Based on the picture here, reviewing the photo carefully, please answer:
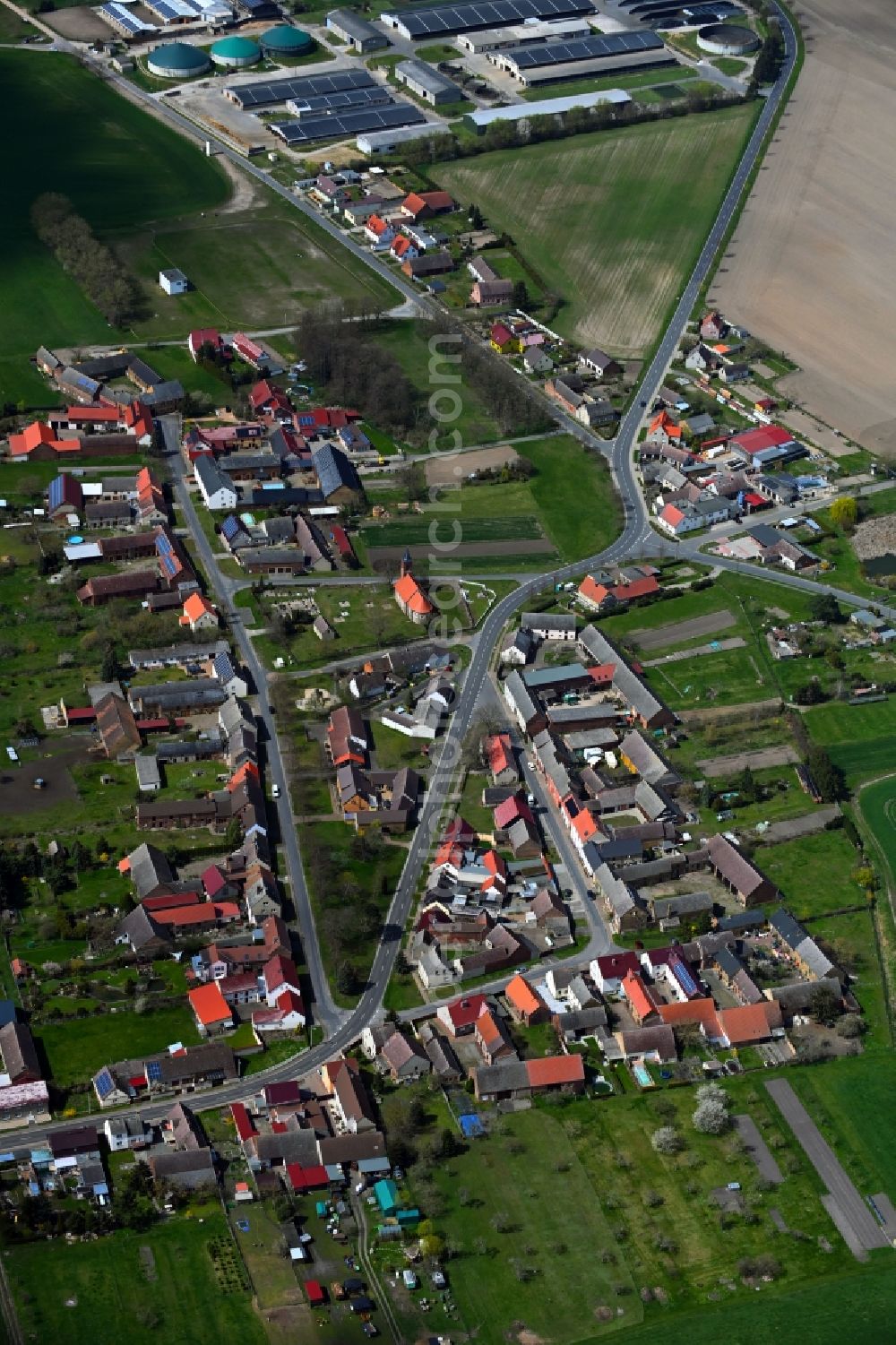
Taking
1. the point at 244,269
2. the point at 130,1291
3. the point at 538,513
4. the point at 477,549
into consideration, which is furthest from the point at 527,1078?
the point at 244,269

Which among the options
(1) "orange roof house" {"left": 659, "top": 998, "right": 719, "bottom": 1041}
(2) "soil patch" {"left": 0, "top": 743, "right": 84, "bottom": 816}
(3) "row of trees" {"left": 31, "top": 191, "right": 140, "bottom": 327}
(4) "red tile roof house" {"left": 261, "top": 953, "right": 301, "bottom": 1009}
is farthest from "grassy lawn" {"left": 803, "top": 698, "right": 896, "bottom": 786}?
(3) "row of trees" {"left": 31, "top": 191, "right": 140, "bottom": 327}

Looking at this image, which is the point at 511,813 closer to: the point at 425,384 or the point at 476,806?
the point at 476,806

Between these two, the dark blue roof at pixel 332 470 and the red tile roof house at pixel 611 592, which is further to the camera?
the dark blue roof at pixel 332 470

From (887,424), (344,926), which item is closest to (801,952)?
(344,926)

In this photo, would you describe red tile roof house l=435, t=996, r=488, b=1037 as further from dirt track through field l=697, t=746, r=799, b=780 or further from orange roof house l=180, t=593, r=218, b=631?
orange roof house l=180, t=593, r=218, b=631

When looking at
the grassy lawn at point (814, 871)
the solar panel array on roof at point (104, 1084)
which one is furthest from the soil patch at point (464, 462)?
the solar panel array on roof at point (104, 1084)

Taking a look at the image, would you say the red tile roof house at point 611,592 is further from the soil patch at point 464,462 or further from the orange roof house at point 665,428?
the orange roof house at point 665,428

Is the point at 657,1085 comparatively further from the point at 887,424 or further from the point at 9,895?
the point at 887,424
